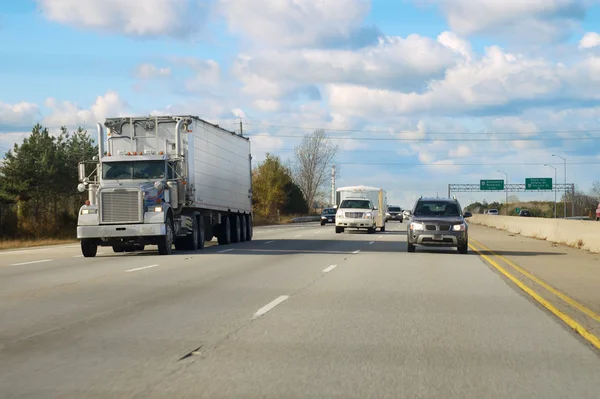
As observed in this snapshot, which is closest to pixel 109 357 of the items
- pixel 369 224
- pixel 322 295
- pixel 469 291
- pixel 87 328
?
pixel 87 328

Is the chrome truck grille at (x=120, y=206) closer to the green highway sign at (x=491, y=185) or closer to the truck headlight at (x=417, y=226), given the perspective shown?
the truck headlight at (x=417, y=226)

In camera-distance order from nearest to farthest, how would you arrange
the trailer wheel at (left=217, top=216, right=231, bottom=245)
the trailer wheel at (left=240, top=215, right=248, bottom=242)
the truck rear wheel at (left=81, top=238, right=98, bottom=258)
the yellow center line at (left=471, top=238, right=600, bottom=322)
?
the yellow center line at (left=471, top=238, right=600, bottom=322), the truck rear wheel at (left=81, top=238, right=98, bottom=258), the trailer wheel at (left=217, top=216, right=231, bottom=245), the trailer wheel at (left=240, top=215, right=248, bottom=242)

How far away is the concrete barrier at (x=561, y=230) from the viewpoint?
28.6m

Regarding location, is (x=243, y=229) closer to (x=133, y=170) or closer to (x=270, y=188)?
(x=133, y=170)

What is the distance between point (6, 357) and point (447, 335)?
191 inches

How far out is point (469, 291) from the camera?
577 inches

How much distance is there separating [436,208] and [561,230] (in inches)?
415

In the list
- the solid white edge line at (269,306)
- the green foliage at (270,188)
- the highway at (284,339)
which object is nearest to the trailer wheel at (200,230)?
the highway at (284,339)

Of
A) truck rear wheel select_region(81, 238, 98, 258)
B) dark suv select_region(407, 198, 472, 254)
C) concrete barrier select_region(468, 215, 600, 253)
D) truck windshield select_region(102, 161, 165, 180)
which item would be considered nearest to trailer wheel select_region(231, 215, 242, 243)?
truck windshield select_region(102, 161, 165, 180)

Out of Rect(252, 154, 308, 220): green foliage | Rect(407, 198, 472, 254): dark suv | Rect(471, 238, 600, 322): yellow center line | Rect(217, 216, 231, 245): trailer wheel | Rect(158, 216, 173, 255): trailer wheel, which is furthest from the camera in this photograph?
Rect(252, 154, 308, 220): green foliage

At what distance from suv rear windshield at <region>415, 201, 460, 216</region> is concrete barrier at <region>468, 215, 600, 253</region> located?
5.21m

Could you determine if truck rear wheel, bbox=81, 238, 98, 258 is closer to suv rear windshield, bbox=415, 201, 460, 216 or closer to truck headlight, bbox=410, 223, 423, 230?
truck headlight, bbox=410, 223, 423, 230

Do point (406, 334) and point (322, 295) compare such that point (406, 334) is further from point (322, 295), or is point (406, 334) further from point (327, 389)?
point (322, 295)

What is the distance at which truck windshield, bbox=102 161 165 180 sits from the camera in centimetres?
2584
